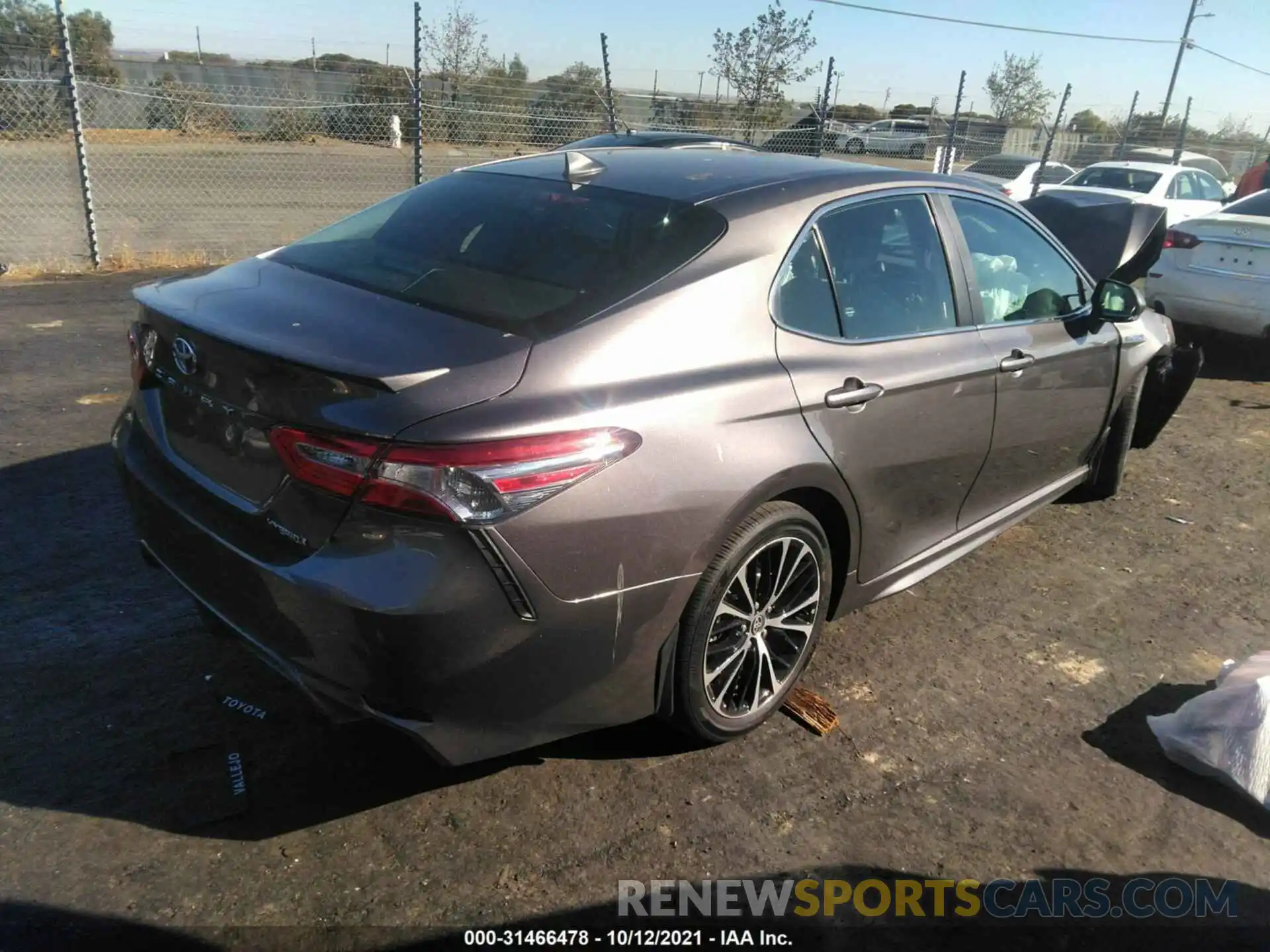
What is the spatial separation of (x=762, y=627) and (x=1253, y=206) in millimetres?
8202

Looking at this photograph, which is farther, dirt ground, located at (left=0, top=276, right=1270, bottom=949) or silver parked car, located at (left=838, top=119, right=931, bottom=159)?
silver parked car, located at (left=838, top=119, right=931, bottom=159)

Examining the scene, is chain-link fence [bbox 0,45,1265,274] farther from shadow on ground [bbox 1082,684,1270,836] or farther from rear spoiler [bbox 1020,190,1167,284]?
shadow on ground [bbox 1082,684,1270,836]

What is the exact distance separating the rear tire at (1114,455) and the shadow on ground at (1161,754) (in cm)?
163

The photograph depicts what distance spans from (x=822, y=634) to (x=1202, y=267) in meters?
6.37

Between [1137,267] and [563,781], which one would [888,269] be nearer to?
[563,781]

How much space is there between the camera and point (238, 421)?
2.43 metres

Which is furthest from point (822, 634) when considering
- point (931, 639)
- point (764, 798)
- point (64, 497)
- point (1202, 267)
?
point (1202, 267)

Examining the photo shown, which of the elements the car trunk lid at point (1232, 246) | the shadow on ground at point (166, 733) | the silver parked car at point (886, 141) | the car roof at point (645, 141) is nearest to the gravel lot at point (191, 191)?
the silver parked car at point (886, 141)

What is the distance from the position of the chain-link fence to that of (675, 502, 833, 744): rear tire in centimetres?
683

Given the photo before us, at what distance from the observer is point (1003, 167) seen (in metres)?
17.0

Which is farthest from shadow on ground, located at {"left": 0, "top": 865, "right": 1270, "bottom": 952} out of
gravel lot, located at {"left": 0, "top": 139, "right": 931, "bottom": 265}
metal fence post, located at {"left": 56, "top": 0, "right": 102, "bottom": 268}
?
gravel lot, located at {"left": 0, "top": 139, "right": 931, "bottom": 265}

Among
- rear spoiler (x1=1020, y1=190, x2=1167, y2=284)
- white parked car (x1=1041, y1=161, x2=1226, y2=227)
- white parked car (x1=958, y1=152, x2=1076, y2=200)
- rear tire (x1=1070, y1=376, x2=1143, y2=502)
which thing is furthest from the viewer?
white parked car (x1=958, y1=152, x2=1076, y2=200)

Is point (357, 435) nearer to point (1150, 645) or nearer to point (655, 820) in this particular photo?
point (655, 820)

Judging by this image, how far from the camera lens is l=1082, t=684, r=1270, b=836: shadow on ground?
9.43ft
